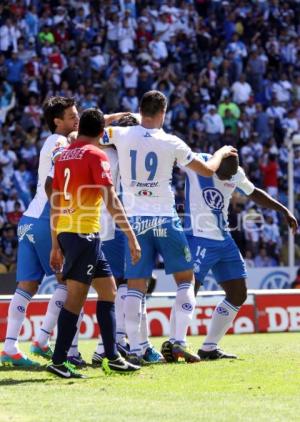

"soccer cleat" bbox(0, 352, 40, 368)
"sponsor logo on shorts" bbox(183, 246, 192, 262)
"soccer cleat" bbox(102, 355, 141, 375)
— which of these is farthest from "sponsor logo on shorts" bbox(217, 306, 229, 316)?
"soccer cleat" bbox(0, 352, 40, 368)

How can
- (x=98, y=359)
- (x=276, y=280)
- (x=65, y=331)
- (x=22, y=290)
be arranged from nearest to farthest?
(x=65, y=331) → (x=22, y=290) → (x=98, y=359) → (x=276, y=280)

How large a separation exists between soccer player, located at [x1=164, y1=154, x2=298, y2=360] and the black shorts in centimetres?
205

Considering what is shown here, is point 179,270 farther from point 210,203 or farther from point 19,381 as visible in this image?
point 19,381

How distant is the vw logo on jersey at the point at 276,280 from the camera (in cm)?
2150

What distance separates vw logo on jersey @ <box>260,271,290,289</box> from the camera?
21.5 m

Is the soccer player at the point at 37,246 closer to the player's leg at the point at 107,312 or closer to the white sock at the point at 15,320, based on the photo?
the white sock at the point at 15,320

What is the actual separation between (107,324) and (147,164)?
166cm

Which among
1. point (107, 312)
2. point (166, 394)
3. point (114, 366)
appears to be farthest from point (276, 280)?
point (166, 394)

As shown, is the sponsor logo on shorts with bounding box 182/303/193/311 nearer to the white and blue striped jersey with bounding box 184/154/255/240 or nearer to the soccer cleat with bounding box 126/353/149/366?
the soccer cleat with bounding box 126/353/149/366

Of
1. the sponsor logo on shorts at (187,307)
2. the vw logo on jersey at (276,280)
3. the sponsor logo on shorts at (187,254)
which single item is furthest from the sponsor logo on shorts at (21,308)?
the vw logo on jersey at (276,280)

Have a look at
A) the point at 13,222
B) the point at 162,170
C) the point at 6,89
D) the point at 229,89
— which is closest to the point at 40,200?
the point at 162,170

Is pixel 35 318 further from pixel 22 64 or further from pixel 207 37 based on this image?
pixel 207 37

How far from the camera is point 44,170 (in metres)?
10.0

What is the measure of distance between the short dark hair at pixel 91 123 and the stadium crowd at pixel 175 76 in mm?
12273
